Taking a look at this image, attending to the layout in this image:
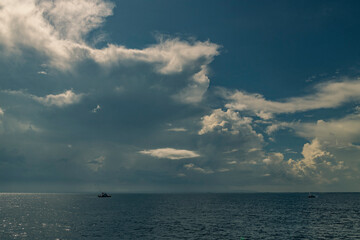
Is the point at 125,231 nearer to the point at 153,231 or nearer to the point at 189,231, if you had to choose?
the point at 153,231

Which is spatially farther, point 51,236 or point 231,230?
point 231,230

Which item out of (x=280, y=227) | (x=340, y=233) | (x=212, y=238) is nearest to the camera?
(x=212, y=238)

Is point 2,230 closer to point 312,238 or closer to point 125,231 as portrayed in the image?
point 125,231

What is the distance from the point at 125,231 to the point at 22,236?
24.4 meters

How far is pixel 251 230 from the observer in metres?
74.1

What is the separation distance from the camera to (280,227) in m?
79.7

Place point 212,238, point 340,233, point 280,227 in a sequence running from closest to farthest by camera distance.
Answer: point 212,238
point 340,233
point 280,227

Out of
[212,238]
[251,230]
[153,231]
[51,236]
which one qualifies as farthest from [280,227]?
[51,236]

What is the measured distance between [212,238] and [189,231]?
1082cm

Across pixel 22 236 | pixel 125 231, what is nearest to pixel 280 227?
pixel 125 231

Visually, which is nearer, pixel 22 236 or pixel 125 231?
pixel 22 236

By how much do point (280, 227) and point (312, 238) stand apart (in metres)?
16.2

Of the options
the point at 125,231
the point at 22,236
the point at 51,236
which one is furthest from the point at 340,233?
the point at 22,236

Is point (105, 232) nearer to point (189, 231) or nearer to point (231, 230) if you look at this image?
point (189, 231)
